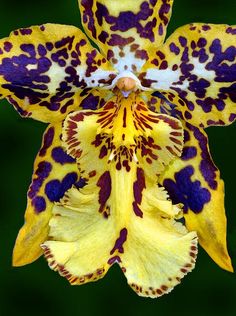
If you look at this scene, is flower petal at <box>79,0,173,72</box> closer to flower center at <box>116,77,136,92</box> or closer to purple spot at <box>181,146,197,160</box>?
flower center at <box>116,77,136,92</box>

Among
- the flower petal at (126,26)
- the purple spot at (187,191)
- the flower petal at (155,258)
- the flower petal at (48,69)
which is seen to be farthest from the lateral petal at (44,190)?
the purple spot at (187,191)

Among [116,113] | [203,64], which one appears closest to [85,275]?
[116,113]

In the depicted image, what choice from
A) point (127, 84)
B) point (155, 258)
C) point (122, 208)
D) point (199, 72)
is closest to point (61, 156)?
point (122, 208)

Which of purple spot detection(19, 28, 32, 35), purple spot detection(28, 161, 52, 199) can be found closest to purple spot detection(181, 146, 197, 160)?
purple spot detection(28, 161, 52, 199)

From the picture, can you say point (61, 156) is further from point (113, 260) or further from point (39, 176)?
point (113, 260)

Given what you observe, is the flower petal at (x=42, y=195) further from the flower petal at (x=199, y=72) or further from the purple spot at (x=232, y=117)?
the purple spot at (x=232, y=117)

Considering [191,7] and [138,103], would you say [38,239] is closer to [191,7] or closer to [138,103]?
[138,103]
